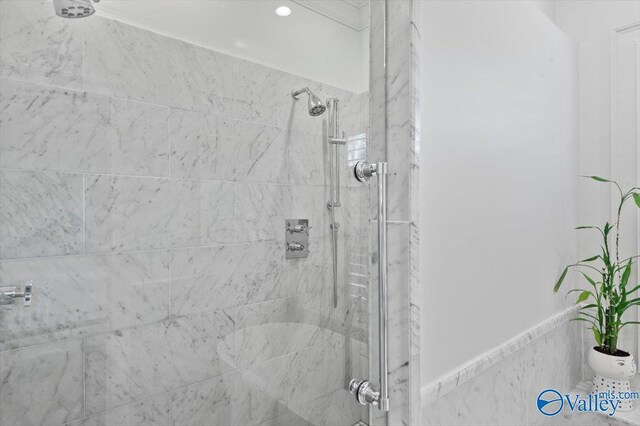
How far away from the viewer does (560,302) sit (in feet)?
5.52

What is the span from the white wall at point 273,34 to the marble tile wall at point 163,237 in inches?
1.3

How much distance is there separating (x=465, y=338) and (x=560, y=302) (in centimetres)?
84

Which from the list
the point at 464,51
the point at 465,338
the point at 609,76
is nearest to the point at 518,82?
the point at 464,51

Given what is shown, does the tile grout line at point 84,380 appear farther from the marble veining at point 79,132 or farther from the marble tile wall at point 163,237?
the marble veining at point 79,132

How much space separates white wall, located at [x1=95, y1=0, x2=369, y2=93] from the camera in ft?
3.13

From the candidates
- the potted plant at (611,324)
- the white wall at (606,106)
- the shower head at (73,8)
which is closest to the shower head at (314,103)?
the shower head at (73,8)

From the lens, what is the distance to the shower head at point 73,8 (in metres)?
0.82

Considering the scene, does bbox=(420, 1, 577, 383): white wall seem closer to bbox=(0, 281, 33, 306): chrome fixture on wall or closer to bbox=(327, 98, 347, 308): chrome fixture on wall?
bbox=(327, 98, 347, 308): chrome fixture on wall

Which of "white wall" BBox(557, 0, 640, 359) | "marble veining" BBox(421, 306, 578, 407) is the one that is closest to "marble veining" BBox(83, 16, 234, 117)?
"marble veining" BBox(421, 306, 578, 407)

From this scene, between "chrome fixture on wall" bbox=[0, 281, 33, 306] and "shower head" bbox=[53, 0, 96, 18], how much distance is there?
59 centimetres

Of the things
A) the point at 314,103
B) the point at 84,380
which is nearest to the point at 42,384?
the point at 84,380

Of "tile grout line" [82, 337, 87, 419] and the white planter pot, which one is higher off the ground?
"tile grout line" [82, 337, 87, 419]

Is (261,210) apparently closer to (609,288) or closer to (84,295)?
(84,295)

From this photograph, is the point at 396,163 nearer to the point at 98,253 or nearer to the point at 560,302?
the point at 98,253
